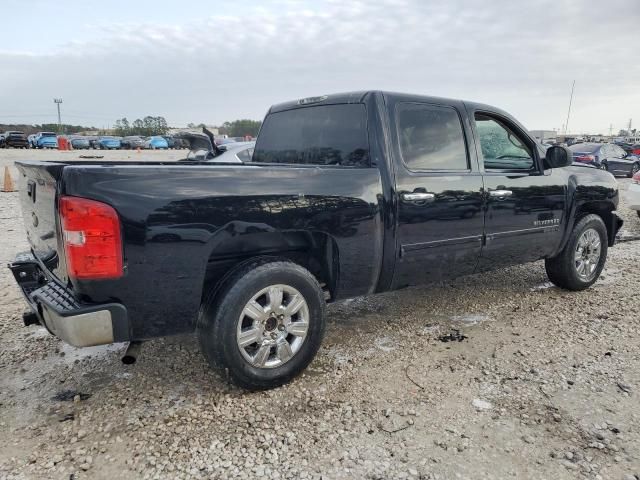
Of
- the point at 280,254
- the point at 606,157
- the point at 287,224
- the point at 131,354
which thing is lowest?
the point at 131,354

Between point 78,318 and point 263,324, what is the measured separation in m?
1.03

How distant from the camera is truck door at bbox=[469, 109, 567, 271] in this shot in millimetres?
4098

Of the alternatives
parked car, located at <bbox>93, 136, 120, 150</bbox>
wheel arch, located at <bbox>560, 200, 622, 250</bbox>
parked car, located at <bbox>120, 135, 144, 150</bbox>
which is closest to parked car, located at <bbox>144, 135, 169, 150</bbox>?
parked car, located at <bbox>120, 135, 144, 150</bbox>

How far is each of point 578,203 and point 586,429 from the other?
2.83 meters

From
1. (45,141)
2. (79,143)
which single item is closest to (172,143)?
(79,143)

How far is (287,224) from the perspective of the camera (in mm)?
Answer: 2973

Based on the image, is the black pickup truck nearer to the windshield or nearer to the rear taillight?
the rear taillight

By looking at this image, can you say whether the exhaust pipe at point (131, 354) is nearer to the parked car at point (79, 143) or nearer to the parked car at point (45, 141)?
the parked car at point (45, 141)

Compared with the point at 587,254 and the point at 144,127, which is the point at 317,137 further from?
the point at 144,127

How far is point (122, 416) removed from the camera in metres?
2.79

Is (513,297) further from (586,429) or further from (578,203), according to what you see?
(586,429)

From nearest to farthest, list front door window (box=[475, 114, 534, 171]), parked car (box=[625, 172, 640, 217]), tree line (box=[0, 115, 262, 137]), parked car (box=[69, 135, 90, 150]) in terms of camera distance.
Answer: front door window (box=[475, 114, 534, 171]) < parked car (box=[625, 172, 640, 217]) < parked car (box=[69, 135, 90, 150]) < tree line (box=[0, 115, 262, 137])

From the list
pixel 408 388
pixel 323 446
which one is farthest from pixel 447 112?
pixel 323 446

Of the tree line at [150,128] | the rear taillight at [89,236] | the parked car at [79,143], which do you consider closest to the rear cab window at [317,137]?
the rear taillight at [89,236]
